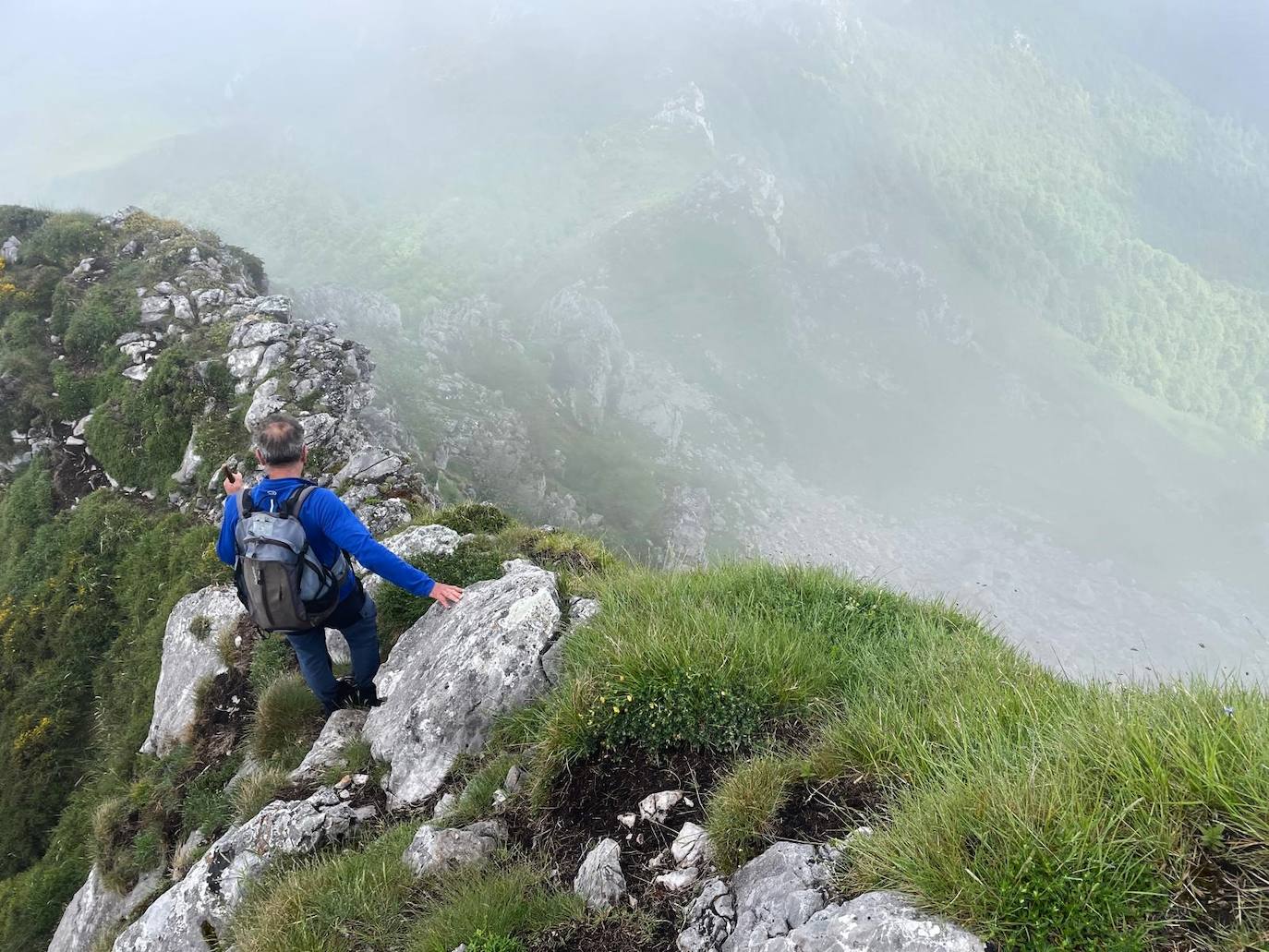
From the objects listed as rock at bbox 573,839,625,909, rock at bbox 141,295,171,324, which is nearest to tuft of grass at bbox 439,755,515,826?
rock at bbox 573,839,625,909

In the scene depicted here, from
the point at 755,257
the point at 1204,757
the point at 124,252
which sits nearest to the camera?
the point at 1204,757

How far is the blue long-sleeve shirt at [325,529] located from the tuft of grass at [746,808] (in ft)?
14.4

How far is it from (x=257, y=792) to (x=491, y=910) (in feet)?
15.4

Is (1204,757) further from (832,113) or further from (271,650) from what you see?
(832,113)

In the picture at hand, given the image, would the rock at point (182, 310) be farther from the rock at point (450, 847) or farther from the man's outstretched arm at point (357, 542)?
the rock at point (450, 847)

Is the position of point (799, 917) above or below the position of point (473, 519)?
above

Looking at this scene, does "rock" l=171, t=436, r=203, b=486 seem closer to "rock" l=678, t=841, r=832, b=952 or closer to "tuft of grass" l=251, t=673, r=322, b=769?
"tuft of grass" l=251, t=673, r=322, b=769

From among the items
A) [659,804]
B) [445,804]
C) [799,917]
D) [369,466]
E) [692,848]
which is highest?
[799,917]

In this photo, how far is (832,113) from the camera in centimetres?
18825

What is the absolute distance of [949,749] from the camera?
4.01m

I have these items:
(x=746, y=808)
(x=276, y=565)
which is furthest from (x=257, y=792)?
(x=746, y=808)

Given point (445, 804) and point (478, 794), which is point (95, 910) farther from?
point (478, 794)

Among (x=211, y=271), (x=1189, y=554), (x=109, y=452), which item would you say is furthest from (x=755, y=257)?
(x=109, y=452)

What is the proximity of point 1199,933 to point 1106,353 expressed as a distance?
186 m
